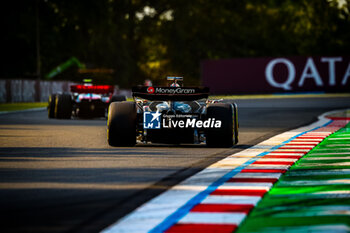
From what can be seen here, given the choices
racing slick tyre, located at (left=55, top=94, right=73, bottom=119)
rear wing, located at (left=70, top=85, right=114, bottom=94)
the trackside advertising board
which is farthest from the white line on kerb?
the trackside advertising board

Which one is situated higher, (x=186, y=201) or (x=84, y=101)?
(x=84, y=101)

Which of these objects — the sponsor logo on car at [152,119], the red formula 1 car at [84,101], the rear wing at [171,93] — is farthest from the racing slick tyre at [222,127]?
the red formula 1 car at [84,101]

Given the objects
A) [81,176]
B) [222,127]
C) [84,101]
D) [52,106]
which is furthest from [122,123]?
[52,106]

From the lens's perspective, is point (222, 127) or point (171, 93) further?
point (171, 93)

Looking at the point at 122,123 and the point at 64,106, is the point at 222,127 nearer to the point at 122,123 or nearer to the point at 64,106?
the point at 122,123

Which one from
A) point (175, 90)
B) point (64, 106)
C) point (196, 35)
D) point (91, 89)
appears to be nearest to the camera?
point (175, 90)

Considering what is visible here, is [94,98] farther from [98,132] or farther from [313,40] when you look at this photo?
[313,40]

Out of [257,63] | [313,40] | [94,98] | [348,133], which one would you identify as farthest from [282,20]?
[348,133]

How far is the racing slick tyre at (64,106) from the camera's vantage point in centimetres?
2320

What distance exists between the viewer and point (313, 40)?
8512 cm

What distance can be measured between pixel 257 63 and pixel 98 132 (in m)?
43.6

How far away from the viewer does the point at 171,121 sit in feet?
40.2

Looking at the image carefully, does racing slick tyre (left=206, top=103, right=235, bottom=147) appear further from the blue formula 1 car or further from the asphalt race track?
the asphalt race track

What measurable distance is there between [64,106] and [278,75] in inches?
1482
